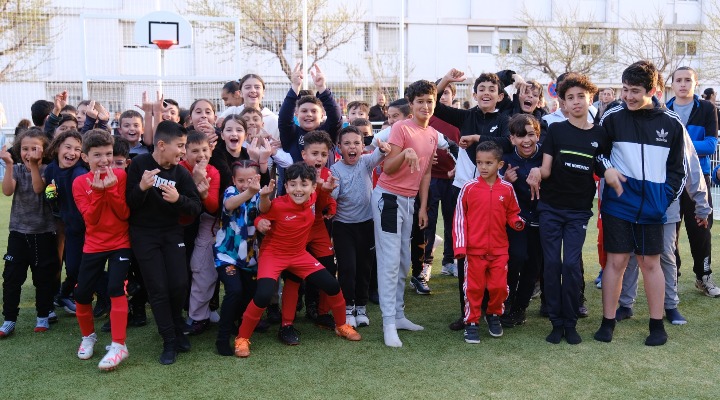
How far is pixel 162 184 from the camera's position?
13.9ft

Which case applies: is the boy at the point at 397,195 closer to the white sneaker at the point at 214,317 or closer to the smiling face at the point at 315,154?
the smiling face at the point at 315,154

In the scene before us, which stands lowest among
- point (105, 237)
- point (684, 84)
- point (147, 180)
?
point (105, 237)

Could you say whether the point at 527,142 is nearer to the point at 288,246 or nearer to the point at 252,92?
the point at 288,246

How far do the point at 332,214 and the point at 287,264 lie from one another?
55 centimetres

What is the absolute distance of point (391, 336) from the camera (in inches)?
182

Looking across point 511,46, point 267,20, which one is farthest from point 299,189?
point 511,46

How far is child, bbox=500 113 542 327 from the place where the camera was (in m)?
4.86

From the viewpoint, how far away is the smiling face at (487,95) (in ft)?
17.1

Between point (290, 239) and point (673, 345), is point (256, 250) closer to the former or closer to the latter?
point (290, 239)

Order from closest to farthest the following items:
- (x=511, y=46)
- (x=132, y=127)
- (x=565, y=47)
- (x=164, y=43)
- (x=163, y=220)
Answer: (x=163, y=220), (x=132, y=127), (x=164, y=43), (x=565, y=47), (x=511, y=46)

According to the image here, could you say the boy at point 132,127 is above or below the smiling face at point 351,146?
above

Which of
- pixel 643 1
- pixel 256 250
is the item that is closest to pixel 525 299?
pixel 256 250

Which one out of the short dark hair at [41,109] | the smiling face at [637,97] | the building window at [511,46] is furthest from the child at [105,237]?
the building window at [511,46]

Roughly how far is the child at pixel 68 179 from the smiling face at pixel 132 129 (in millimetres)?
620
